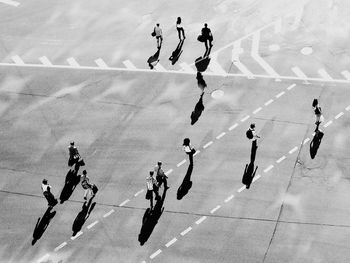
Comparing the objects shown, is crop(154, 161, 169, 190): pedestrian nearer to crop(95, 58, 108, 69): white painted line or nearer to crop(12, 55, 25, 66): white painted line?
crop(95, 58, 108, 69): white painted line

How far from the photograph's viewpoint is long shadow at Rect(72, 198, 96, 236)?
29.1 m

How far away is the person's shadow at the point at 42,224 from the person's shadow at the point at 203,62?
11824 mm

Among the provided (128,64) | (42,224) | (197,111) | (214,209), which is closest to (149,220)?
(214,209)

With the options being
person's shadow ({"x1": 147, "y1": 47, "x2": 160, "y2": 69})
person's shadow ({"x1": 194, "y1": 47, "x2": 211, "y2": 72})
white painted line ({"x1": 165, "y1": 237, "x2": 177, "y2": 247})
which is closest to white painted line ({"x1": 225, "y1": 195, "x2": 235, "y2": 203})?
white painted line ({"x1": 165, "y1": 237, "x2": 177, "y2": 247})

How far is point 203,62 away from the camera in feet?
118

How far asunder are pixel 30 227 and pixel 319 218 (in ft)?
44.0

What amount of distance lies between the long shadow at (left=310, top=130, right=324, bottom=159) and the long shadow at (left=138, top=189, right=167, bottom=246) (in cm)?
753

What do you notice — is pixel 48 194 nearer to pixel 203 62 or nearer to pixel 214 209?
pixel 214 209

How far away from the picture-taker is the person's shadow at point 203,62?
3553 centimetres

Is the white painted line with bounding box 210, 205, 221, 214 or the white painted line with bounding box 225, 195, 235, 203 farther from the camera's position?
the white painted line with bounding box 225, 195, 235, 203

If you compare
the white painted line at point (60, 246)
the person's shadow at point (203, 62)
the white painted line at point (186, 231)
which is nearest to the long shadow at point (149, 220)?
the white painted line at point (186, 231)

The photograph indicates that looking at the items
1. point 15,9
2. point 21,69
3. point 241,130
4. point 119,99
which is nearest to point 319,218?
point 241,130

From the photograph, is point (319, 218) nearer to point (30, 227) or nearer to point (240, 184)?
point (240, 184)

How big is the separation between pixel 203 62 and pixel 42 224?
13.2m
